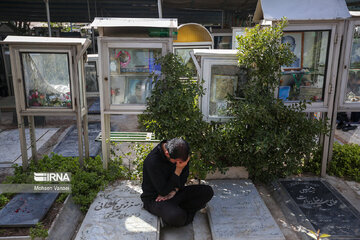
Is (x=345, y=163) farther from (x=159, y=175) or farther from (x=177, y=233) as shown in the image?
(x=159, y=175)

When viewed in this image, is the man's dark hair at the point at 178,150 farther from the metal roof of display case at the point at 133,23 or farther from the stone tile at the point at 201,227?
the metal roof of display case at the point at 133,23

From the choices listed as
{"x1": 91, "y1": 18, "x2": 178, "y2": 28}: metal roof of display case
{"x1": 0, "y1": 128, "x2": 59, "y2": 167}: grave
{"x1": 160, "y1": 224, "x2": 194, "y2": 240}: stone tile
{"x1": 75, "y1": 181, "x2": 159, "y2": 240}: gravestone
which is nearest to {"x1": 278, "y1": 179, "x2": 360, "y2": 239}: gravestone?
{"x1": 160, "y1": 224, "x2": 194, "y2": 240}: stone tile

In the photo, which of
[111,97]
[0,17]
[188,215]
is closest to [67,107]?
[111,97]

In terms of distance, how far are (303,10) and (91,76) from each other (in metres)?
5.69

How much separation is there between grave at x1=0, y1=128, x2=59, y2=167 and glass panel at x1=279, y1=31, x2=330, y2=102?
4.64 m

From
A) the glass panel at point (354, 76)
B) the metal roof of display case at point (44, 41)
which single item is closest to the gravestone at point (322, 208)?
the glass panel at point (354, 76)

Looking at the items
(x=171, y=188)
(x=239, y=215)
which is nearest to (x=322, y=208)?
(x=239, y=215)

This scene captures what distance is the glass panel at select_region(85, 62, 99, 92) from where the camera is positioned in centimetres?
769

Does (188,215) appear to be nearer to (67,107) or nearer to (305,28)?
(67,107)

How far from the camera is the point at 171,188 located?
328 cm

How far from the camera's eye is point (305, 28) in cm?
402

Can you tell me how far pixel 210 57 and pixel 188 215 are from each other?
2.13 metres

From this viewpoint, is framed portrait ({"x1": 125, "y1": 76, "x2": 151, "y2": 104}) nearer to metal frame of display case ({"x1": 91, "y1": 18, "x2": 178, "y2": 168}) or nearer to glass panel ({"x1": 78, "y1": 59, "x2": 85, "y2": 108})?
metal frame of display case ({"x1": 91, "y1": 18, "x2": 178, "y2": 168})

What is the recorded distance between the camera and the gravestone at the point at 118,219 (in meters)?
3.09
